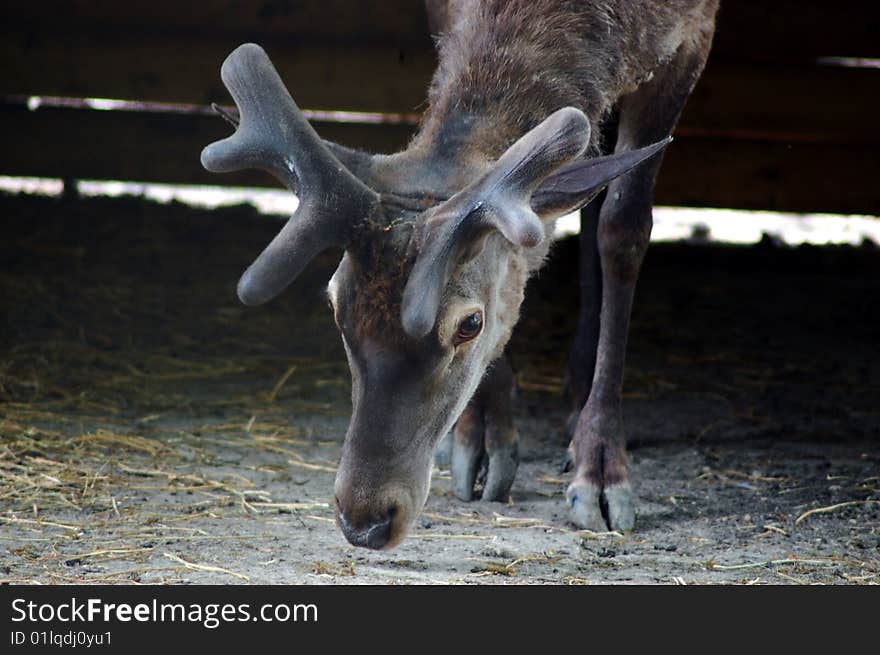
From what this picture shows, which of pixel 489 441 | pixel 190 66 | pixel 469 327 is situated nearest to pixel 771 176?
pixel 190 66

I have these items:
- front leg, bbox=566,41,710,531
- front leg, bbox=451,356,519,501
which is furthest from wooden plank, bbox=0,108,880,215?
front leg, bbox=451,356,519,501

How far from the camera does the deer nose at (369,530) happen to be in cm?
351

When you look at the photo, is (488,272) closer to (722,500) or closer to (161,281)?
(722,500)

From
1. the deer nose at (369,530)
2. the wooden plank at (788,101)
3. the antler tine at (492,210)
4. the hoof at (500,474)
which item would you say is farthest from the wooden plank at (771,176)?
the deer nose at (369,530)

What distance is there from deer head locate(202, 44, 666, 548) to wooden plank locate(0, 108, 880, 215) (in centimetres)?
629

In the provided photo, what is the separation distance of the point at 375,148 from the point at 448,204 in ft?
21.5

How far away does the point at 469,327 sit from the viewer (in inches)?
147

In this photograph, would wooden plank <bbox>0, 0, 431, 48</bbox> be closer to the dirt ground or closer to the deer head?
the dirt ground

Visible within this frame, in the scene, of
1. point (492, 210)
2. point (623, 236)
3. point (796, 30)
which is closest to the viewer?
point (492, 210)

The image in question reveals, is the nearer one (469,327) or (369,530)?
(369,530)

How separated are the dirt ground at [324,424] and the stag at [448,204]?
0.48m

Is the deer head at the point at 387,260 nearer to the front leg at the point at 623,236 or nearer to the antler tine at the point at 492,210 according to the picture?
the antler tine at the point at 492,210

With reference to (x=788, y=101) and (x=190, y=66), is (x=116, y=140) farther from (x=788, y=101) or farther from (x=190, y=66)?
(x=788, y=101)
